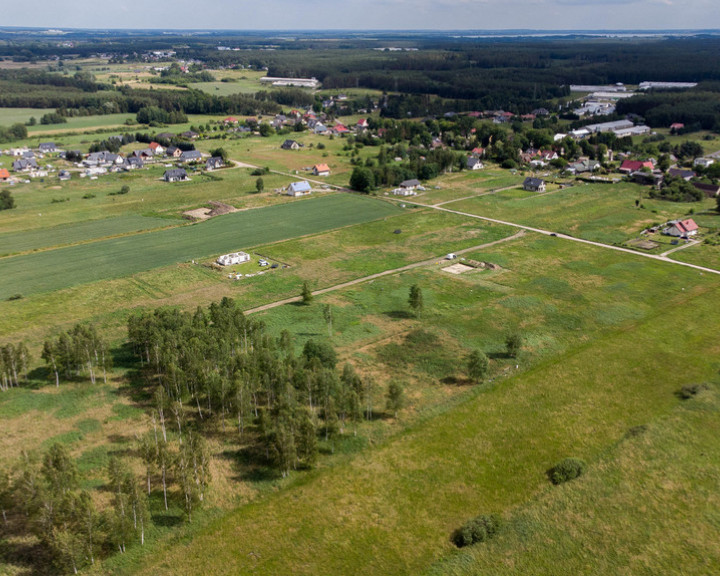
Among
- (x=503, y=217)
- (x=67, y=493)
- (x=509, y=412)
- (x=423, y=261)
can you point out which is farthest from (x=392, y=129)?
(x=67, y=493)

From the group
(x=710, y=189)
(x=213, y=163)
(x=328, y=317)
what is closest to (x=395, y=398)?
(x=328, y=317)

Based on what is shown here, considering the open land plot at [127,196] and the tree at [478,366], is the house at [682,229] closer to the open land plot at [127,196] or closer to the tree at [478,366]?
the tree at [478,366]

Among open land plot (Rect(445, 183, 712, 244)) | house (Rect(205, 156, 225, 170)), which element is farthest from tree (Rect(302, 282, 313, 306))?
house (Rect(205, 156, 225, 170))

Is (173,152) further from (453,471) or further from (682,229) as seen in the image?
(453,471)

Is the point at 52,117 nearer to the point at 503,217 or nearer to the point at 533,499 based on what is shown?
the point at 503,217

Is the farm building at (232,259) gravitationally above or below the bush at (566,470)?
above

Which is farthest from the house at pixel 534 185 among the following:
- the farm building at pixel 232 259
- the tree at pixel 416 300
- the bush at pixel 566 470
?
the bush at pixel 566 470
